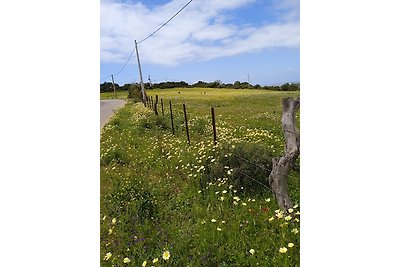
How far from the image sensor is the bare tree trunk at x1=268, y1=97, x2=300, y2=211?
2.09 m

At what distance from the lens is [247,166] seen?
2.16 m

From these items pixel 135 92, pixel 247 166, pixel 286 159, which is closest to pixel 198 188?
pixel 247 166

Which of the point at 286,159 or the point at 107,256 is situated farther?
the point at 107,256

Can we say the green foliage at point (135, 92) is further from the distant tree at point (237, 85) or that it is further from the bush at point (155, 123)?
the distant tree at point (237, 85)

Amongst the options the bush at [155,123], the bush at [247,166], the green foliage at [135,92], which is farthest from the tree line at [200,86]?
the bush at [247,166]

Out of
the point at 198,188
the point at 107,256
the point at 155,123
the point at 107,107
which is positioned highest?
the point at 107,107

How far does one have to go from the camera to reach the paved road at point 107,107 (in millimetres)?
2436

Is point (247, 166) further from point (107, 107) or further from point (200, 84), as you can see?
point (107, 107)

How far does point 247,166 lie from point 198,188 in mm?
260

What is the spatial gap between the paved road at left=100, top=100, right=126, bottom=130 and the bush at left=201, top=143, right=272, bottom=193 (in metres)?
0.62

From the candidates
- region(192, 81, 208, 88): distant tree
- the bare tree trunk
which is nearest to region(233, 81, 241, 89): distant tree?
region(192, 81, 208, 88): distant tree

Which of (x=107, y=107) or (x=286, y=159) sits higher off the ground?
(x=107, y=107)
